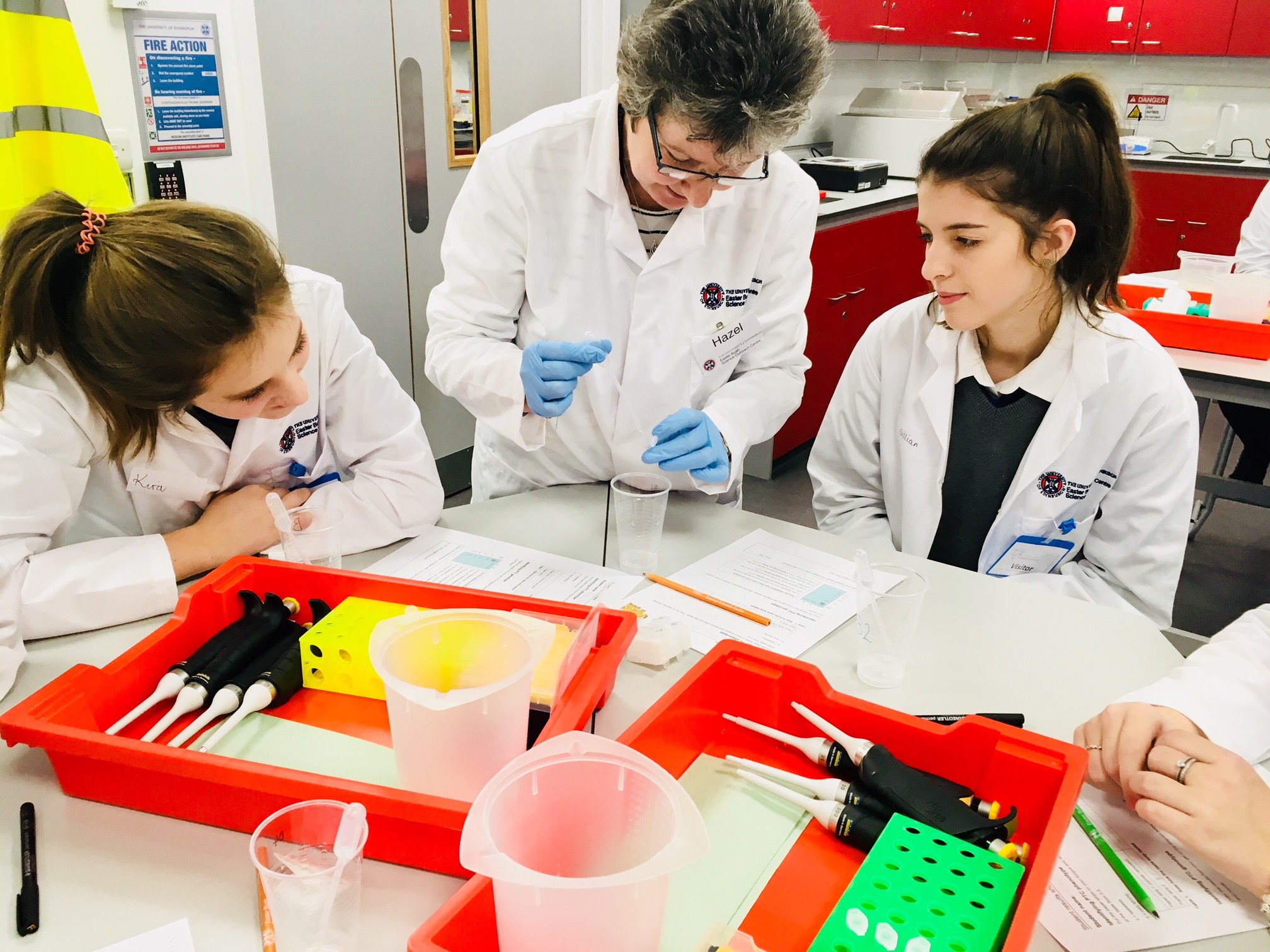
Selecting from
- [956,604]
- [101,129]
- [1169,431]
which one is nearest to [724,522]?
[956,604]

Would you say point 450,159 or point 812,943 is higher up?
point 450,159

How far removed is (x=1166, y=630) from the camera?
4.15 feet

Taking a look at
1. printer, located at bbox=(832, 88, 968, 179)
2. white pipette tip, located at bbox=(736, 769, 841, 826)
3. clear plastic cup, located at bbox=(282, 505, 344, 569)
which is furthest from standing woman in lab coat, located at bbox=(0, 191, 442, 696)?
printer, located at bbox=(832, 88, 968, 179)

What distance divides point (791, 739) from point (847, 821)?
11cm

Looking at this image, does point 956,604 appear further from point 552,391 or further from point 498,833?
point 498,833

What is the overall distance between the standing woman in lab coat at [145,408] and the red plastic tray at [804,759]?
606mm

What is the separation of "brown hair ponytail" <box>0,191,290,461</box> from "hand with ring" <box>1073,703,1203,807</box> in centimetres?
101

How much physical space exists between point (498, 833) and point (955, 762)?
17.8 inches

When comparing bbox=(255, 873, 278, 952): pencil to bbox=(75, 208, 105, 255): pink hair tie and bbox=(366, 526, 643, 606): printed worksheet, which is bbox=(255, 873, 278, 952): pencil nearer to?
bbox=(366, 526, 643, 606): printed worksheet

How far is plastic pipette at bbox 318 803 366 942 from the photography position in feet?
2.16

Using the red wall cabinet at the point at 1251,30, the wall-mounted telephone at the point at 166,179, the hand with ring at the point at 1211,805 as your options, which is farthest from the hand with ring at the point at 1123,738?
the red wall cabinet at the point at 1251,30

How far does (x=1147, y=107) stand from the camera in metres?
5.61

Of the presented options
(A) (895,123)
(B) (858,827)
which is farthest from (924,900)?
(A) (895,123)

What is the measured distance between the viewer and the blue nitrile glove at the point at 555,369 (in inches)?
50.4
